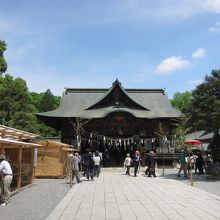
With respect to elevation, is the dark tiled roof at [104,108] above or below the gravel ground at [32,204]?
above

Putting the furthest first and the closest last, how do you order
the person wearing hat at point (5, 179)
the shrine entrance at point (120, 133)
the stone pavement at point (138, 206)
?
the shrine entrance at point (120, 133) < the person wearing hat at point (5, 179) < the stone pavement at point (138, 206)

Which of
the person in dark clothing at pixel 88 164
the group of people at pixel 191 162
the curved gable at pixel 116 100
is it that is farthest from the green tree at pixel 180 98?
the person in dark clothing at pixel 88 164

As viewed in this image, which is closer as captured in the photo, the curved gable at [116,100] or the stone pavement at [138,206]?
the stone pavement at [138,206]

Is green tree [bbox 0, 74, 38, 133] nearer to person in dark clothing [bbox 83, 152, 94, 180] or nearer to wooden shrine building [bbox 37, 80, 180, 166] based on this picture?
wooden shrine building [bbox 37, 80, 180, 166]

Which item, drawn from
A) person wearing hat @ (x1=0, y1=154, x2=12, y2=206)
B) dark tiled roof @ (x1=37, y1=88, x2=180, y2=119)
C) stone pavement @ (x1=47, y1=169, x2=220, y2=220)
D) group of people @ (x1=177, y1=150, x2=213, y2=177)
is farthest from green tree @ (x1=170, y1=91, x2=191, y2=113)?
person wearing hat @ (x1=0, y1=154, x2=12, y2=206)

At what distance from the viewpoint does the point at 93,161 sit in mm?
22422

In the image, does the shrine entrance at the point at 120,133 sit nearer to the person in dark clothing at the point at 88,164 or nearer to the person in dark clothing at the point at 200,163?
the person in dark clothing at the point at 200,163

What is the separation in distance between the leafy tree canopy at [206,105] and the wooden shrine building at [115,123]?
1214 centimetres

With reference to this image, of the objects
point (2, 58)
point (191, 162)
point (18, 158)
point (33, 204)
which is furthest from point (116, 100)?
point (33, 204)

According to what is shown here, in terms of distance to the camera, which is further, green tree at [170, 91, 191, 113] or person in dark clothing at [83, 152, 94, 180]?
green tree at [170, 91, 191, 113]

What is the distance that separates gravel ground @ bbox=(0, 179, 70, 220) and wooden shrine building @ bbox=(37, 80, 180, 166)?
18.4 m

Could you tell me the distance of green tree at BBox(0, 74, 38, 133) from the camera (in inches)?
1412

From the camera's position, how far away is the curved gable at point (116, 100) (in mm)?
36781

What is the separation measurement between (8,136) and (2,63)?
1882cm
